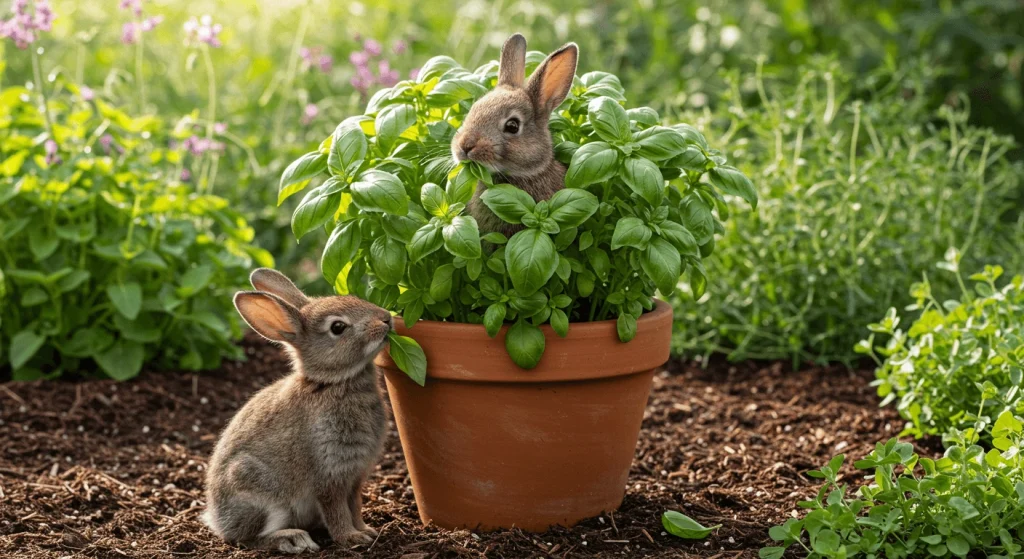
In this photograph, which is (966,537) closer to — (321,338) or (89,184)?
(321,338)

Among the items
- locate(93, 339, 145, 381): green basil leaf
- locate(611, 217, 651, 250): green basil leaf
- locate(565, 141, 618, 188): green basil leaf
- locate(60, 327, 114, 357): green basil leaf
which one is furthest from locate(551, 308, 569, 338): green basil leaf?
locate(60, 327, 114, 357): green basil leaf

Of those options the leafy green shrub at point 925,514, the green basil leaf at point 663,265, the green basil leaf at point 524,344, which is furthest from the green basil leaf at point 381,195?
the leafy green shrub at point 925,514

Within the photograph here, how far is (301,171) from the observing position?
3111mm

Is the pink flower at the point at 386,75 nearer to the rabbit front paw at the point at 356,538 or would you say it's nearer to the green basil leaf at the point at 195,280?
the green basil leaf at the point at 195,280

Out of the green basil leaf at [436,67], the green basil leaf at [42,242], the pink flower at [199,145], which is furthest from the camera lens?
the pink flower at [199,145]

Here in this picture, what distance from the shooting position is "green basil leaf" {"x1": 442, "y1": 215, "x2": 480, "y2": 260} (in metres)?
2.84

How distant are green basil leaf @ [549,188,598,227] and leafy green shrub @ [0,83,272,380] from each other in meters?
2.35

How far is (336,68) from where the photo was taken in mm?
8133

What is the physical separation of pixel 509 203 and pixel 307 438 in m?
0.92

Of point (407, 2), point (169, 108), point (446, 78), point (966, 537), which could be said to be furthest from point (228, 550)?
point (407, 2)

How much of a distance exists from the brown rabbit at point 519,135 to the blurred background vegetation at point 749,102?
6.43 ft

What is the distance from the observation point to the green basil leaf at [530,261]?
283cm

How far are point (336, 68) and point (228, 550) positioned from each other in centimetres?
549

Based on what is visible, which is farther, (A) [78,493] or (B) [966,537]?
(A) [78,493]
